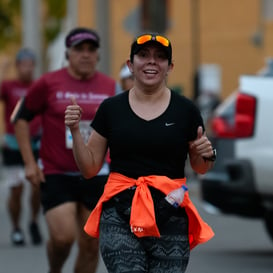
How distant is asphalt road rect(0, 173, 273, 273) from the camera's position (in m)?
10.6

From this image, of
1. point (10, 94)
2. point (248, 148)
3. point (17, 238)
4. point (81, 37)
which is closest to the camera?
point (81, 37)

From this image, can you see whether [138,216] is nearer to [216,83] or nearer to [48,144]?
[48,144]

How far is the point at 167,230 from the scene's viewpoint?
6195mm

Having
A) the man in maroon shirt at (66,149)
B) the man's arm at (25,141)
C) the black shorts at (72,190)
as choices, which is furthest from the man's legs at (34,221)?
the black shorts at (72,190)

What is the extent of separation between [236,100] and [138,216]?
4.49 m

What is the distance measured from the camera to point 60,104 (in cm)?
869

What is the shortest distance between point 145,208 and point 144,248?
0.21m

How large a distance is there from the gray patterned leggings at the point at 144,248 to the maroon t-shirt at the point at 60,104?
2.44 m

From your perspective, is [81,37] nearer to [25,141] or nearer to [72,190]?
[25,141]

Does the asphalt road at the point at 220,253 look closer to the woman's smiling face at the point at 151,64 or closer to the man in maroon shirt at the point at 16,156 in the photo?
the man in maroon shirt at the point at 16,156

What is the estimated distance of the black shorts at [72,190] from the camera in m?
8.51

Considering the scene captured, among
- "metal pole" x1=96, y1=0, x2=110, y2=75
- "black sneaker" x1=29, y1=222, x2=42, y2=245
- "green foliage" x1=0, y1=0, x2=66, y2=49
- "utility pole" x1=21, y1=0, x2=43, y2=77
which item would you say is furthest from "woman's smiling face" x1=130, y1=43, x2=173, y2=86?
"green foliage" x1=0, y1=0, x2=66, y2=49

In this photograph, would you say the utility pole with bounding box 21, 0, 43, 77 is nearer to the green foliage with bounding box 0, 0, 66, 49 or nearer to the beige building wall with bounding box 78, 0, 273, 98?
the green foliage with bounding box 0, 0, 66, 49

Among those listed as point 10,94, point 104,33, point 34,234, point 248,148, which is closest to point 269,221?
point 248,148
